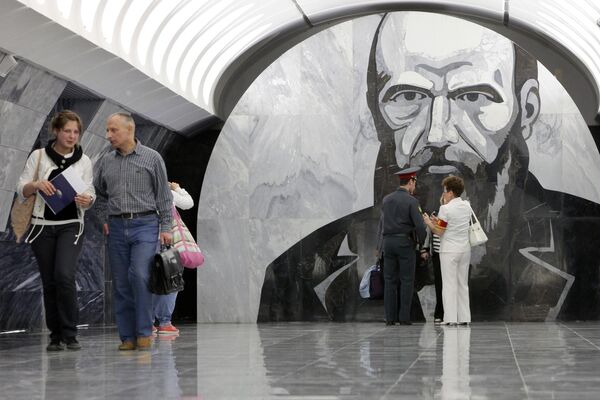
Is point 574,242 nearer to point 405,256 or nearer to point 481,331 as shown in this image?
point 405,256

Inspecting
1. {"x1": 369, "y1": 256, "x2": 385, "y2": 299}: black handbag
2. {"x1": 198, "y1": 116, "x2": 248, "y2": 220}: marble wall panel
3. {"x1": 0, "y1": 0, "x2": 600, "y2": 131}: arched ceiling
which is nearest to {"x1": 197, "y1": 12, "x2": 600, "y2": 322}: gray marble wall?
{"x1": 198, "y1": 116, "x2": 248, "y2": 220}: marble wall panel

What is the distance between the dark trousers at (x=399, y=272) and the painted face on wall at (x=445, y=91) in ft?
8.35

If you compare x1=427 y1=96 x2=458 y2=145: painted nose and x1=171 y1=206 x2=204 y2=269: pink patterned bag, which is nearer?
x1=171 y1=206 x2=204 y2=269: pink patterned bag

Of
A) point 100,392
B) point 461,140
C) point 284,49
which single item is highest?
point 284,49

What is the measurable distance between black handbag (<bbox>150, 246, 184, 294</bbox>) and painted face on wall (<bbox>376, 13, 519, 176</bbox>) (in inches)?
349

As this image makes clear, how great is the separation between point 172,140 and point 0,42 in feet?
25.5

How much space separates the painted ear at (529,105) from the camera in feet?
61.4

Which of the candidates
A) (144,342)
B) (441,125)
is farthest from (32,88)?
(441,125)

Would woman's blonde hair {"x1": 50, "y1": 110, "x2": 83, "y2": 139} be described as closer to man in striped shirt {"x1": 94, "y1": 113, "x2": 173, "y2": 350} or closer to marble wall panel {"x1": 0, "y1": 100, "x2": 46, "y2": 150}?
man in striped shirt {"x1": 94, "y1": 113, "x2": 173, "y2": 350}

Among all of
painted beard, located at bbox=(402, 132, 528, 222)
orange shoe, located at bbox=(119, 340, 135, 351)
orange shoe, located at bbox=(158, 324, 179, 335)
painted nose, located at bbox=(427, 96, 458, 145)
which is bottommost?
orange shoe, located at bbox=(119, 340, 135, 351)

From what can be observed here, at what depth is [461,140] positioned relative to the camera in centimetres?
1886

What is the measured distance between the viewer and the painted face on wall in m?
18.8

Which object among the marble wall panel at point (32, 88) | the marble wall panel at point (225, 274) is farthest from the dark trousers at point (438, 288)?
the marble wall panel at point (32, 88)

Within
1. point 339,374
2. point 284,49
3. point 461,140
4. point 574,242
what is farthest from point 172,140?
point 339,374
